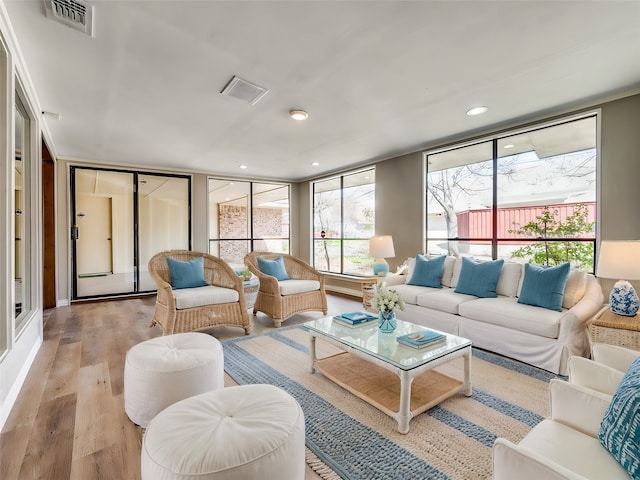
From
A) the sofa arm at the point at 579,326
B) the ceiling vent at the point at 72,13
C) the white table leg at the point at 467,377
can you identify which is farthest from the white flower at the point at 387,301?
the ceiling vent at the point at 72,13

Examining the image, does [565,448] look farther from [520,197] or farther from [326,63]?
[520,197]

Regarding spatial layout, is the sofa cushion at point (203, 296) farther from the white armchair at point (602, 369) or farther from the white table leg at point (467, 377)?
the white armchair at point (602, 369)

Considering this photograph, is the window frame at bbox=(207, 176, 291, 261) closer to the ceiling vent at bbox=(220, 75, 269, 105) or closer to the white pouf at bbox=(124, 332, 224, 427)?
the ceiling vent at bbox=(220, 75, 269, 105)

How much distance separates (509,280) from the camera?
3.33 m

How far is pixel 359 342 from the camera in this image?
2236 mm

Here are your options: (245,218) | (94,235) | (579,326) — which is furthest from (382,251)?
(94,235)

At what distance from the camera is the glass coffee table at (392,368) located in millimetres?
1849

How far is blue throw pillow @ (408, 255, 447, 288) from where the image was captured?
152 inches

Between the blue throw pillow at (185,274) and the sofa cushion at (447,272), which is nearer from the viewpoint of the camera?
the blue throw pillow at (185,274)

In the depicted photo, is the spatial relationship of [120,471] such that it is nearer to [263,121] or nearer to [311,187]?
[263,121]

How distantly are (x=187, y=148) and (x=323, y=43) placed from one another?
10.4ft

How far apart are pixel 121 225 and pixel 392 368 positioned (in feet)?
18.6

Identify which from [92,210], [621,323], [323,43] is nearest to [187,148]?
[92,210]

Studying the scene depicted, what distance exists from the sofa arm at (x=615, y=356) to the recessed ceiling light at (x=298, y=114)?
2.94 metres
